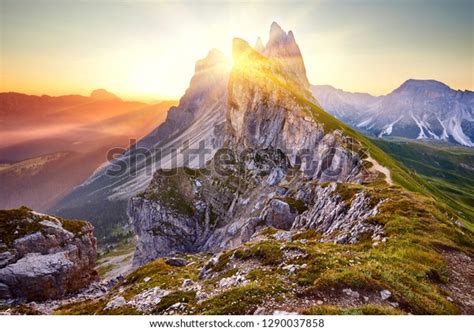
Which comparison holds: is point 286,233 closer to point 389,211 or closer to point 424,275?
point 389,211

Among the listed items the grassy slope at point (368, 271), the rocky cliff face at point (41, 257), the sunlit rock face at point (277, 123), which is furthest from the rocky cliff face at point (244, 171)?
the grassy slope at point (368, 271)

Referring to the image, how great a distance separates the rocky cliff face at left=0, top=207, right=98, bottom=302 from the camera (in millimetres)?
48469

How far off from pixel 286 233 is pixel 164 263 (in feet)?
67.9

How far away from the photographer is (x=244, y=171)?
142 meters

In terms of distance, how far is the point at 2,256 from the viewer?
4925 cm

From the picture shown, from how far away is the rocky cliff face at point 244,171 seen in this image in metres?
106

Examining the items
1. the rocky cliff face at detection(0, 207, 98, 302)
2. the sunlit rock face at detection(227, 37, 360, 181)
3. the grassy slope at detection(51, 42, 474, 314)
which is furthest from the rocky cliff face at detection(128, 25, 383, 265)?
the grassy slope at detection(51, 42, 474, 314)

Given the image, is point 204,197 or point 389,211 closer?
point 389,211

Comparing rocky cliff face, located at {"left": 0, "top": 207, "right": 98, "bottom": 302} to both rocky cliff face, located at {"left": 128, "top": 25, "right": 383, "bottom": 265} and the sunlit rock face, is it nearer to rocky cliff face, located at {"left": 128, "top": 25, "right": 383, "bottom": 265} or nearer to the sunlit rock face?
rocky cliff face, located at {"left": 128, "top": 25, "right": 383, "bottom": 265}

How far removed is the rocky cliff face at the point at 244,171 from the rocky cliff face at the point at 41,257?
44.9 metres

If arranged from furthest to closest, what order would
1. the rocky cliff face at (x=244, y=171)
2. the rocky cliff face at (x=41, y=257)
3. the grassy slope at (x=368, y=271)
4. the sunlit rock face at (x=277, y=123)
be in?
the rocky cliff face at (x=244, y=171)
the sunlit rock face at (x=277, y=123)
the rocky cliff face at (x=41, y=257)
the grassy slope at (x=368, y=271)

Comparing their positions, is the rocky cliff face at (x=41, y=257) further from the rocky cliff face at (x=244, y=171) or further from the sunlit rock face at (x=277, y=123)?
the sunlit rock face at (x=277, y=123)
